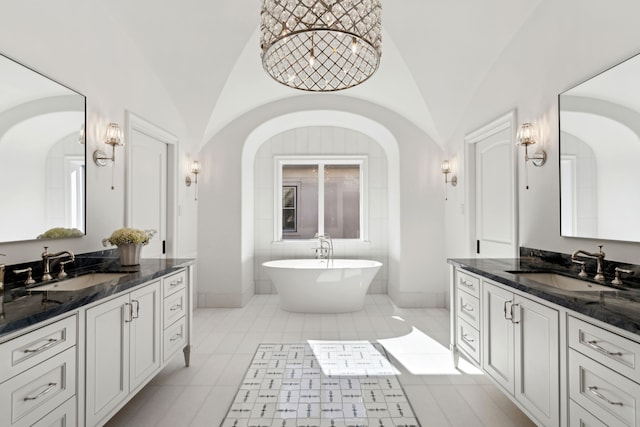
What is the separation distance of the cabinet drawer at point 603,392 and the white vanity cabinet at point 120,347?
199cm

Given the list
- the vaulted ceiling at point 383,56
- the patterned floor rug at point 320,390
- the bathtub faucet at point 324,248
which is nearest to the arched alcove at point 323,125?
the vaulted ceiling at point 383,56

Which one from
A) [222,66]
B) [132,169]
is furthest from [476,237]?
[132,169]

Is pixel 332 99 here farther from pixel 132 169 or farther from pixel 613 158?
pixel 613 158

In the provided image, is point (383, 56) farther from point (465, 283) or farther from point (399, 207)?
point (465, 283)

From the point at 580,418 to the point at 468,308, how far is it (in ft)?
3.70

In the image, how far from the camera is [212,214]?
4629 mm

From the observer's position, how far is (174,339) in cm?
254

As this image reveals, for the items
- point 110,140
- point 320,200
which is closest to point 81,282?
point 110,140

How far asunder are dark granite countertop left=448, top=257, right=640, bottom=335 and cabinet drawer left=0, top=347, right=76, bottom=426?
197cm

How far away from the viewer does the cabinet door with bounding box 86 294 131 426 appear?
1.58 meters

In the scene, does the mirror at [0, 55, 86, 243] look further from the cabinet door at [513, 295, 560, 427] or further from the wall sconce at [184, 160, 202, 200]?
the cabinet door at [513, 295, 560, 427]

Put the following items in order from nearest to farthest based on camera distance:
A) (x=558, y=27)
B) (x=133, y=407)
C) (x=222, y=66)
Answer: (x=133, y=407) < (x=558, y=27) < (x=222, y=66)

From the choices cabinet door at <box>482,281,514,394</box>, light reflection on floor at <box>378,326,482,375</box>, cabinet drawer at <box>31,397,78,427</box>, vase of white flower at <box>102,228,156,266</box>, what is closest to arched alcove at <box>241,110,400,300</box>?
light reflection on floor at <box>378,326,482,375</box>

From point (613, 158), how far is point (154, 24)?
3272 mm
